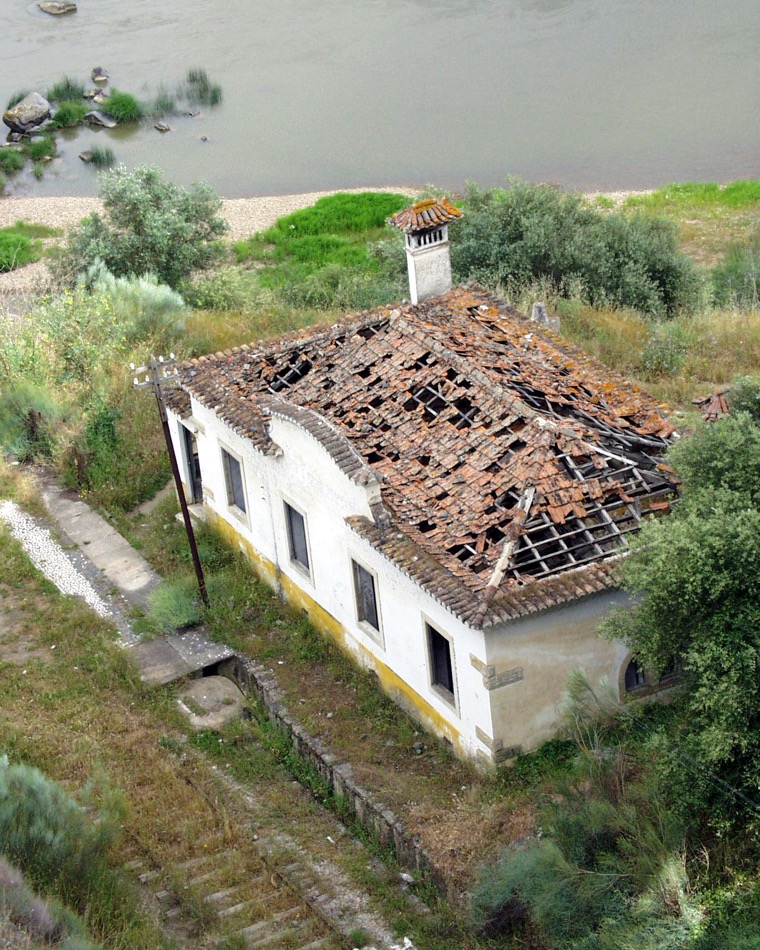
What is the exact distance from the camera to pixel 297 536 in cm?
1750

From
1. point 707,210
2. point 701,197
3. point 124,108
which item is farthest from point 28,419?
point 124,108

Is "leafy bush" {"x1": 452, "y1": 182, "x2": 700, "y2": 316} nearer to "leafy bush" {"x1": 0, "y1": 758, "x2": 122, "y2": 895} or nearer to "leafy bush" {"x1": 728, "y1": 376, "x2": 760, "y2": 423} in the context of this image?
"leafy bush" {"x1": 728, "y1": 376, "x2": 760, "y2": 423}

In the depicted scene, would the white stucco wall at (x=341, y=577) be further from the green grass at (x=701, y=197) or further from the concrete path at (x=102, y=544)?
the green grass at (x=701, y=197)

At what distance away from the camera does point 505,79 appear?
49406mm

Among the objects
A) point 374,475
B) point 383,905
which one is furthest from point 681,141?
point 383,905

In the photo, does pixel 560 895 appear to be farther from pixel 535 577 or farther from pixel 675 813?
pixel 535 577

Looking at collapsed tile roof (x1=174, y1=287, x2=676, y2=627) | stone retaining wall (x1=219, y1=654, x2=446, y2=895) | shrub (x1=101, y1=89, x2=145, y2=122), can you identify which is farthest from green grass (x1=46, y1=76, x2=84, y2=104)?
stone retaining wall (x1=219, y1=654, x2=446, y2=895)

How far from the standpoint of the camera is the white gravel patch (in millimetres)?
19531

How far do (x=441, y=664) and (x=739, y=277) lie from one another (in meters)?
20.1

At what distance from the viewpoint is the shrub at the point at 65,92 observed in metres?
53.7

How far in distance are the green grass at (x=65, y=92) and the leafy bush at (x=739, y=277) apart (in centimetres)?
3236

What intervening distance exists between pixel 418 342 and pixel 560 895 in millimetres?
8217

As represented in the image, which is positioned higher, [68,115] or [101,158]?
[68,115]

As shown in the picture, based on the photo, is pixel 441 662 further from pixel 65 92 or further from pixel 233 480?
pixel 65 92
